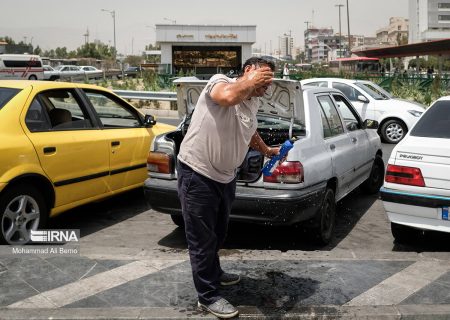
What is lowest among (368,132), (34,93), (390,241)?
(390,241)

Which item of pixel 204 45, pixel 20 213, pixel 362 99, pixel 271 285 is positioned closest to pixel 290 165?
pixel 271 285

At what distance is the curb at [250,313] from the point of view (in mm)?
3328

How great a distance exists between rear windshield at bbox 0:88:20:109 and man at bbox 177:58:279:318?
8.34 ft

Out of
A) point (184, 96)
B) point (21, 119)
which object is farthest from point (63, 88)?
point (184, 96)

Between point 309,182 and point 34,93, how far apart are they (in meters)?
2.84

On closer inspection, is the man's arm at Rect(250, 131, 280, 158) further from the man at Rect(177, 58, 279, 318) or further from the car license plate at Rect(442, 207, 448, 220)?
the car license plate at Rect(442, 207, 448, 220)

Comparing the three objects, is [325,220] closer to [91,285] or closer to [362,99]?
[91,285]

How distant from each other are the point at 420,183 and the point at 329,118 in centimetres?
137

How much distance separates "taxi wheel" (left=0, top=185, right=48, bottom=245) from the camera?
4582 millimetres

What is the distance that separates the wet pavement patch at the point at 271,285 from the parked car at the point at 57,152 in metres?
1.56

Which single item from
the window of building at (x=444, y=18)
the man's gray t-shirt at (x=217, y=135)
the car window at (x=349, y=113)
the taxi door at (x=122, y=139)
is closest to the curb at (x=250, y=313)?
the man's gray t-shirt at (x=217, y=135)

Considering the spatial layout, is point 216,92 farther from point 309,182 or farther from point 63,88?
point 63,88

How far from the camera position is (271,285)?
12.6 feet

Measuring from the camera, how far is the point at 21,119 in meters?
4.88
